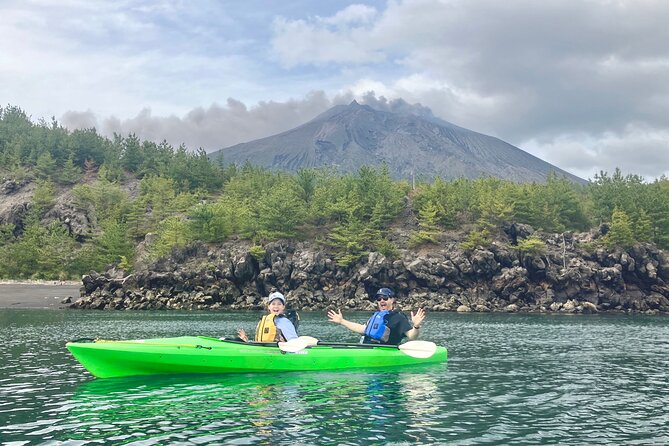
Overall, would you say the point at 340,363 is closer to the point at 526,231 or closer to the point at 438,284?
the point at 438,284

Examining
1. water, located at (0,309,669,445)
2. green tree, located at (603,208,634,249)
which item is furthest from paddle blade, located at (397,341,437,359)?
green tree, located at (603,208,634,249)

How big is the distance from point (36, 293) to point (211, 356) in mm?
69736

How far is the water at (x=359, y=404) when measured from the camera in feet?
43.4

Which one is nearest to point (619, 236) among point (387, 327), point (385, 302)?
point (387, 327)

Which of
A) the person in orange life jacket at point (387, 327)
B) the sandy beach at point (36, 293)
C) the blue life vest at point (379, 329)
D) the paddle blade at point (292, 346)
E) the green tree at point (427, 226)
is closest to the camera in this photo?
the paddle blade at point (292, 346)

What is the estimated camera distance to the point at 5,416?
49.3 feet

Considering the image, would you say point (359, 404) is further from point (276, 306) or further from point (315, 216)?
point (315, 216)

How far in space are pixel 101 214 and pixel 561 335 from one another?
104 metres

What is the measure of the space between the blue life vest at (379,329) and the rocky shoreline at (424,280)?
52.7m

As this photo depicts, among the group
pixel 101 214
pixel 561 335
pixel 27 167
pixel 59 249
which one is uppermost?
pixel 27 167

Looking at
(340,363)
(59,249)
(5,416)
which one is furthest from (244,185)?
(5,416)

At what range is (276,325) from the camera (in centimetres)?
2288

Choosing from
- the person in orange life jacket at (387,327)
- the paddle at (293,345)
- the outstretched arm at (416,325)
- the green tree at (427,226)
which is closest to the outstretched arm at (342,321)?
the person in orange life jacket at (387,327)

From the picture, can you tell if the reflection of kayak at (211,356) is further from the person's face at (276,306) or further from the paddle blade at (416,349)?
the person's face at (276,306)
